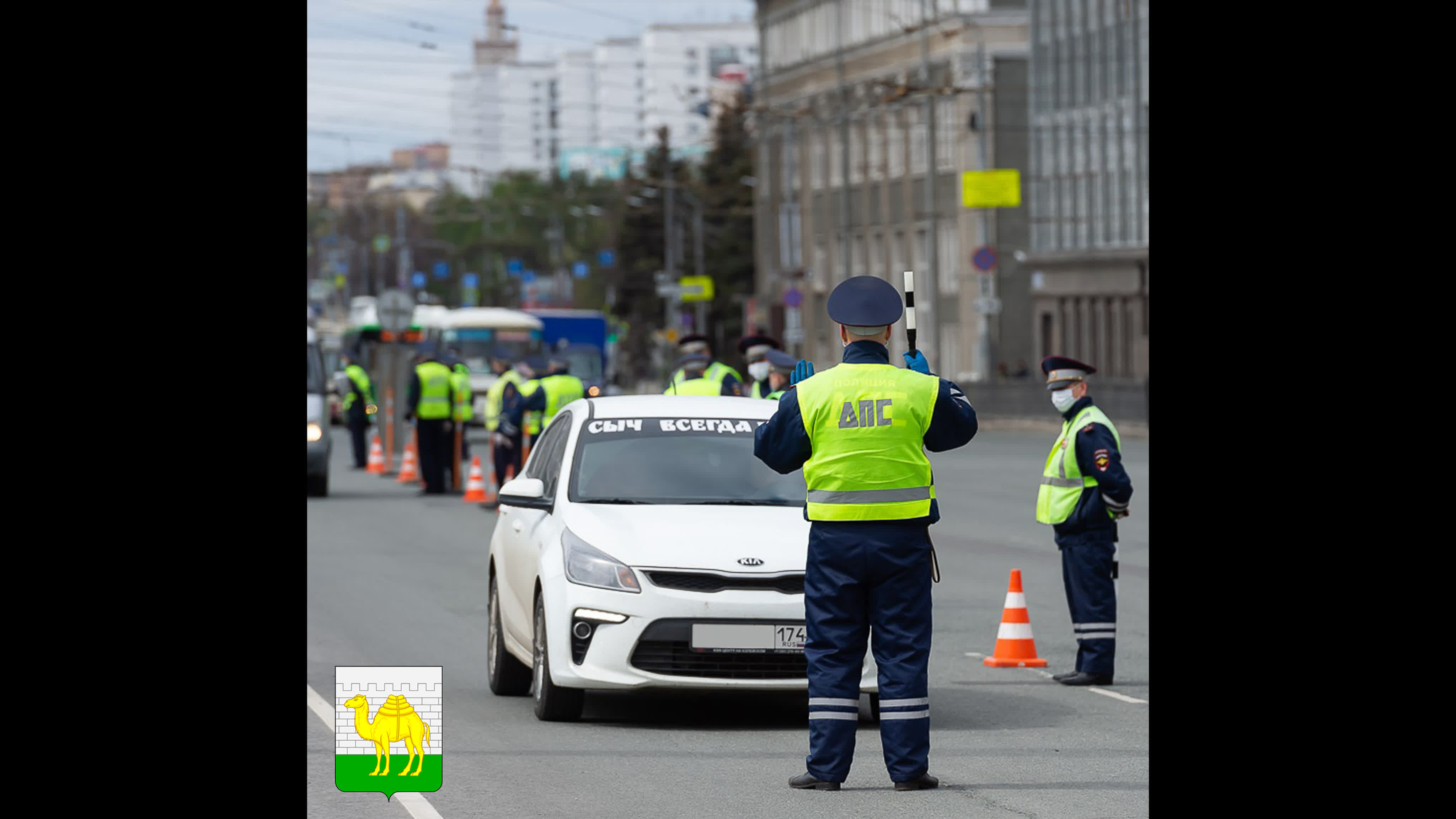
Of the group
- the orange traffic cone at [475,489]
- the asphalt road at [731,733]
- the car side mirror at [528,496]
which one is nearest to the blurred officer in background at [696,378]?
the asphalt road at [731,733]

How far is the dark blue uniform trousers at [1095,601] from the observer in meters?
12.7

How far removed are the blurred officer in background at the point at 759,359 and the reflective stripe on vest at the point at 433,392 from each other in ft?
35.9

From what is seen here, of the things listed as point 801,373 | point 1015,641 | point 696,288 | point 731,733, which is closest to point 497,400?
point 1015,641

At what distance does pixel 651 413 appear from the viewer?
12.0 m

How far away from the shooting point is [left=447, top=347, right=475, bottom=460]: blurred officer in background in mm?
30516

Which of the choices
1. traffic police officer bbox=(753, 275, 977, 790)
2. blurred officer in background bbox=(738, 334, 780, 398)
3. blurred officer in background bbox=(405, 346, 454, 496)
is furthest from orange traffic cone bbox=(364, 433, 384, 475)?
traffic police officer bbox=(753, 275, 977, 790)

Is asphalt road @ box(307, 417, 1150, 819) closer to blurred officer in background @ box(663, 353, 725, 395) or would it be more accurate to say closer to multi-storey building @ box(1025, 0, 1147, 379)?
blurred officer in background @ box(663, 353, 725, 395)

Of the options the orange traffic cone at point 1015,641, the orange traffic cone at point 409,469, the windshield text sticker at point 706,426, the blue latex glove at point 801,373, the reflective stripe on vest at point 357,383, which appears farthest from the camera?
the reflective stripe on vest at point 357,383

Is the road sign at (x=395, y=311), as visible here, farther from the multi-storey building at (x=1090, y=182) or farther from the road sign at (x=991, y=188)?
the multi-storey building at (x=1090, y=182)
